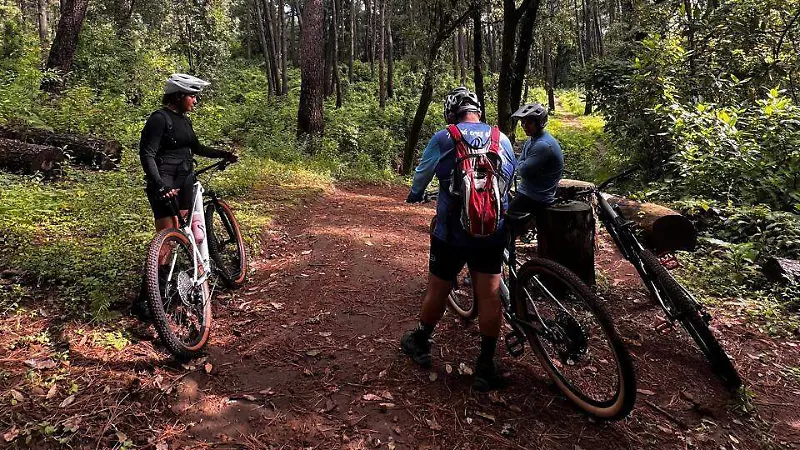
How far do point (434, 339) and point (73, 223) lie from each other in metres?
4.99

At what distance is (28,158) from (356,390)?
24.4 ft

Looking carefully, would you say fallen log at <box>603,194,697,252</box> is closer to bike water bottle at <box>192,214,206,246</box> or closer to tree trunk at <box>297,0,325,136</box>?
bike water bottle at <box>192,214,206,246</box>

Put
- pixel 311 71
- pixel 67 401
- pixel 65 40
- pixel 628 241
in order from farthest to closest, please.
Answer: pixel 311 71 < pixel 65 40 < pixel 628 241 < pixel 67 401

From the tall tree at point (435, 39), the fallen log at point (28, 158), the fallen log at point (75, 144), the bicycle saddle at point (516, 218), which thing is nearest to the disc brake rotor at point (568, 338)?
the bicycle saddle at point (516, 218)

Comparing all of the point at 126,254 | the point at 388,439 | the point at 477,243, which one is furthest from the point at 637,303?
the point at 126,254

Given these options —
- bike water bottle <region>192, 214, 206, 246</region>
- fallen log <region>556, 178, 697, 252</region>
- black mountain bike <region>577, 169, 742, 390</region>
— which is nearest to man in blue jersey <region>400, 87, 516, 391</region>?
black mountain bike <region>577, 169, 742, 390</region>

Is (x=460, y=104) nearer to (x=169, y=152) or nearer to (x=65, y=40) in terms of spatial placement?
(x=169, y=152)

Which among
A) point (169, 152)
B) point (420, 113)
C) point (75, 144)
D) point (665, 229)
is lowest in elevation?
point (665, 229)

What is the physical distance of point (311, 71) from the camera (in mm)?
13055

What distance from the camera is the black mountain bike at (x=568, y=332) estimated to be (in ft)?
9.89

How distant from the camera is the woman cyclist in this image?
13.6ft

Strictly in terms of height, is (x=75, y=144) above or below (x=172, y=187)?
above

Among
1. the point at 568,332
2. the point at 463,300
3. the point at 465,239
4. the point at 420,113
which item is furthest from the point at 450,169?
the point at 420,113

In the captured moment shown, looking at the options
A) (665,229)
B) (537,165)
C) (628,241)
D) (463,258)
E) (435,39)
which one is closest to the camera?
(463,258)
